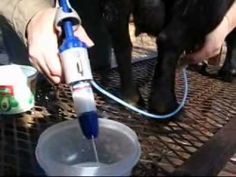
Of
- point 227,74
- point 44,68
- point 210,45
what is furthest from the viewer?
point 227,74

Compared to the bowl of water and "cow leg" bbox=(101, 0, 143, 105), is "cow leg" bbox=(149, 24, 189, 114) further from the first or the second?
the bowl of water

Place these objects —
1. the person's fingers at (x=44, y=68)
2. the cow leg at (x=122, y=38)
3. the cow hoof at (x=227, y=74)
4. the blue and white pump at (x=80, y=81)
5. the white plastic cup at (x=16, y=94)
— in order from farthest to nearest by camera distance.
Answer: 1. the cow hoof at (x=227, y=74)
2. the cow leg at (x=122, y=38)
3. the white plastic cup at (x=16, y=94)
4. the person's fingers at (x=44, y=68)
5. the blue and white pump at (x=80, y=81)

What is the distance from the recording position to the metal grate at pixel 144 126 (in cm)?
70

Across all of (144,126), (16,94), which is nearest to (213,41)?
(144,126)

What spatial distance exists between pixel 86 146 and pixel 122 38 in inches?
17.1

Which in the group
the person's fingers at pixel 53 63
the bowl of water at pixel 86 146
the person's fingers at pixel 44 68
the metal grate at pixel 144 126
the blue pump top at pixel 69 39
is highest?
the blue pump top at pixel 69 39

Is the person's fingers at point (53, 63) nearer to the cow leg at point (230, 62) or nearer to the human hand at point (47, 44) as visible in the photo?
the human hand at point (47, 44)

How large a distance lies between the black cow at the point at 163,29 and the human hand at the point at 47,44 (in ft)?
0.82

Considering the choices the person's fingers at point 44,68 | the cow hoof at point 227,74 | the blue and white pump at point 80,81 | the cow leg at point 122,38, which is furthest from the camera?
the cow hoof at point 227,74

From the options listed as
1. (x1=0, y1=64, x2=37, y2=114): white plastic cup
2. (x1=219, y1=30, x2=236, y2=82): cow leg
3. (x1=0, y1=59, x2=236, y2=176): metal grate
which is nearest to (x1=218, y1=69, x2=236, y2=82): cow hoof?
(x1=219, y1=30, x2=236, y2=82): cow leg

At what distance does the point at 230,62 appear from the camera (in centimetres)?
144

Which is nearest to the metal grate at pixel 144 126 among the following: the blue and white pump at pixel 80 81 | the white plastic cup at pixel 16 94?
the white plastic cup at pixel 16 94

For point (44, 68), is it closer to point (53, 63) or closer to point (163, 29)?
point (53, 63)

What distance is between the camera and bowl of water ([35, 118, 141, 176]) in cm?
57
